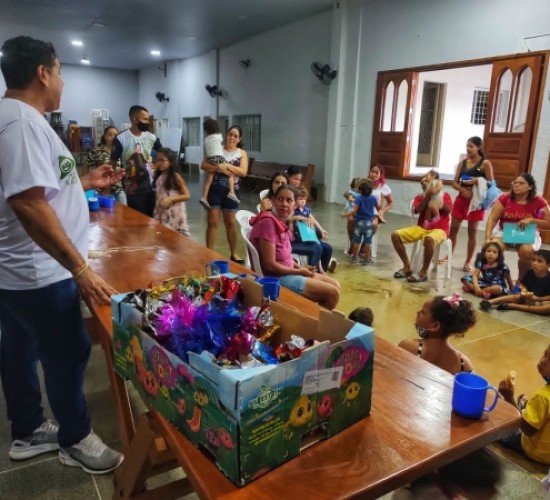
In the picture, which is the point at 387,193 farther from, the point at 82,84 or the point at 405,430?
the point at 82,84

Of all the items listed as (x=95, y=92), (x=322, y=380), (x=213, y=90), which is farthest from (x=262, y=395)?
(x=95, y=92)

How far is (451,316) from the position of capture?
6.75 feet

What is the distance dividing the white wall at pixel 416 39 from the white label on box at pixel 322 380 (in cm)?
634

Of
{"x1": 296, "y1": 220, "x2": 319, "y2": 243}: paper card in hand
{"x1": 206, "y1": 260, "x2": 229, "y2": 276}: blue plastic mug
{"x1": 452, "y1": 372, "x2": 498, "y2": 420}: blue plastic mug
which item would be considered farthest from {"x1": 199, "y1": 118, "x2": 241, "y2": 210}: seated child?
{"x1": 452, "y1": 372, "x2": 498, "y2": 420}: blue plastic mug

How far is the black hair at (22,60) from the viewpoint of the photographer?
144 centimetres

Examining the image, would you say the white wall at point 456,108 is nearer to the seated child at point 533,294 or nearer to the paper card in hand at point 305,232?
the seated child at point 533,294

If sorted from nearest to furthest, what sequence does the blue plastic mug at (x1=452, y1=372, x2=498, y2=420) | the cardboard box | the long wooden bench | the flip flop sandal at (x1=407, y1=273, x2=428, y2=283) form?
the cardboard box
the blue plastic mug at (x1=452, y1=372, x2=498, y2=420)
the flip flop sandal at (x1=407, y1=273, x2=428, y2=283)
the long wooden bench

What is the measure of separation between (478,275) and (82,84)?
17.6 metres

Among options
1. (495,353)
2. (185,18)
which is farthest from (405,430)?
(185,18)

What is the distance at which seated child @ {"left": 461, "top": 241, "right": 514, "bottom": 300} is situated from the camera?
400 cm

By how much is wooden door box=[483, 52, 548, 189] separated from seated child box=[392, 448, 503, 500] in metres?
6.00

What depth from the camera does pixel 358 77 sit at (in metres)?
8.66

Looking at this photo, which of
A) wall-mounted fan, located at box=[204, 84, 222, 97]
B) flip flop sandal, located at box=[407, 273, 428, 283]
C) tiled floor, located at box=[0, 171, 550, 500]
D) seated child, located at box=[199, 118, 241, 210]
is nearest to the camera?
tiled floor, located at box=[0, 171, 550, 500]

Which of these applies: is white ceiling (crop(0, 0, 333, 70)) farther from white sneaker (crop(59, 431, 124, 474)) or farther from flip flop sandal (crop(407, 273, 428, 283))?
white sneaker (crop(59, 431, 124, 474))
